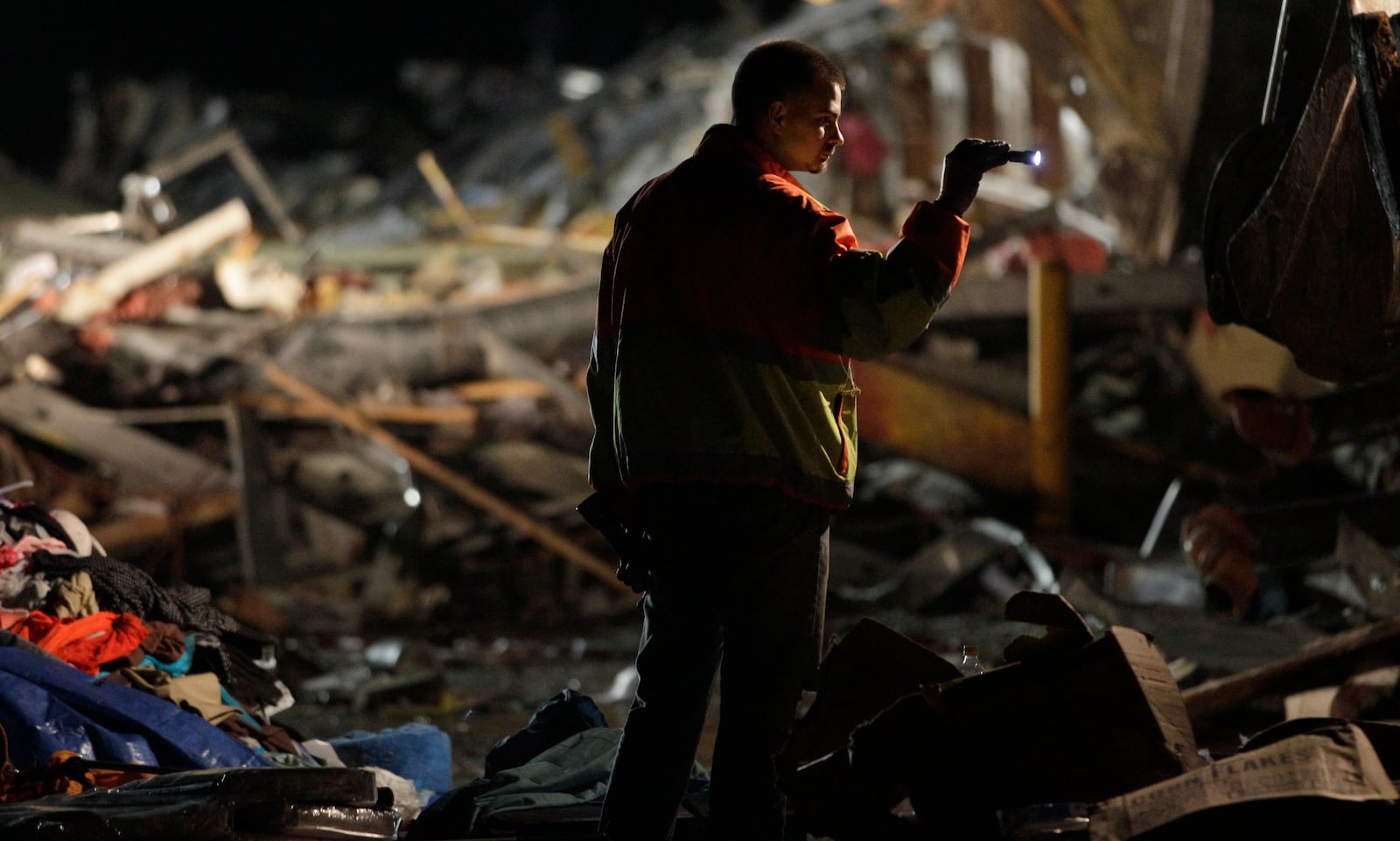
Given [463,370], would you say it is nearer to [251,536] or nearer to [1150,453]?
[251,536]

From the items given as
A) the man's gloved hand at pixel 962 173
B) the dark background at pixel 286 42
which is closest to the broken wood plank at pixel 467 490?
the man's gloved hand at pixel 962 173

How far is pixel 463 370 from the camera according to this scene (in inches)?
453

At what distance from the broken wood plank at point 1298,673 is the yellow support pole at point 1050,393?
492cm

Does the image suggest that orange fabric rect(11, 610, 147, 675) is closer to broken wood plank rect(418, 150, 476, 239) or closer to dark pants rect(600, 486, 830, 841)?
dark pants rect(600, 486, 830, 841)

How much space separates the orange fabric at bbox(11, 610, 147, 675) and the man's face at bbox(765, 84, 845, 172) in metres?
2.49

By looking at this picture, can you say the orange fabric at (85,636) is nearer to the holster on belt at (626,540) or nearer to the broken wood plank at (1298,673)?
the holster on belt at (626,540)

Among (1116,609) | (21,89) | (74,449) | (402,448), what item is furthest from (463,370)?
(21,89)

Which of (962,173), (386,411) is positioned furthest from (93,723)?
(386,411)

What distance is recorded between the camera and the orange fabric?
3914 mm

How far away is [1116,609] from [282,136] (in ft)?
59.4

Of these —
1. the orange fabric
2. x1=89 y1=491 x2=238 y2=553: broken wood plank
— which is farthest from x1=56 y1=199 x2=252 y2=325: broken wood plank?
the orange fabric

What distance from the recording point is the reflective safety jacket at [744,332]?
2.74 meters

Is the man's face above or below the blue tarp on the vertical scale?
above

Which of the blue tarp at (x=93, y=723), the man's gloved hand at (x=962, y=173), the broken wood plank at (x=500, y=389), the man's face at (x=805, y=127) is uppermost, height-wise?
the man's face at (x=805, y=127)
